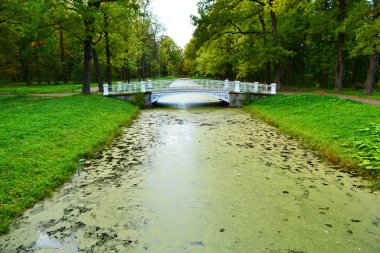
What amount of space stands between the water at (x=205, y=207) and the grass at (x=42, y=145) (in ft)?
1.16

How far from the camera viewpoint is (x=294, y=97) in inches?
779

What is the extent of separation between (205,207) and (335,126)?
840 cm

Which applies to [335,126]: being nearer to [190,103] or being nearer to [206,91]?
[206,91]

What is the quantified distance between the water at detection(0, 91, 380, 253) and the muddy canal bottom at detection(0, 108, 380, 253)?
0.8 inches

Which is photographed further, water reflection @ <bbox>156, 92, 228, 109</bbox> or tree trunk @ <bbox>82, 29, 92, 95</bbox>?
water reflection @ <bbox>156, 92, 228, 109</bbox>

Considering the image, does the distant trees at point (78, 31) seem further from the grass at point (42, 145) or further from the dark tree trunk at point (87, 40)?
the grass at point (42, 145)

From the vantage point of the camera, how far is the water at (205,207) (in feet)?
16.3

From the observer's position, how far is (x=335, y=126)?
12.0 meters

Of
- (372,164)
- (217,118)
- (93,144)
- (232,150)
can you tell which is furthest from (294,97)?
(93,144)

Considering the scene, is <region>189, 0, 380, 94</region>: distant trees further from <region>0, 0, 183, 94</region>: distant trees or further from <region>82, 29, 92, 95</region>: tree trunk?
<region>82, 29, 92, 95</region>: tree trunk

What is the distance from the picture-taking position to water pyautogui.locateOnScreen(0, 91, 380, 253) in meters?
4.97

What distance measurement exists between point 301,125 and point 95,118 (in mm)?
Result: 10622

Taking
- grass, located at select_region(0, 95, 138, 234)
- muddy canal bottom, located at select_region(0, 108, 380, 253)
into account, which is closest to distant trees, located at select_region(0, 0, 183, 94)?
grass, located at select_region(0, 95, 138, 234)

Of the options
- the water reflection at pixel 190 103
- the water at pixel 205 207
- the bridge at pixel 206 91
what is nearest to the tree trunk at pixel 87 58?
the bridge at pixel 206 91
